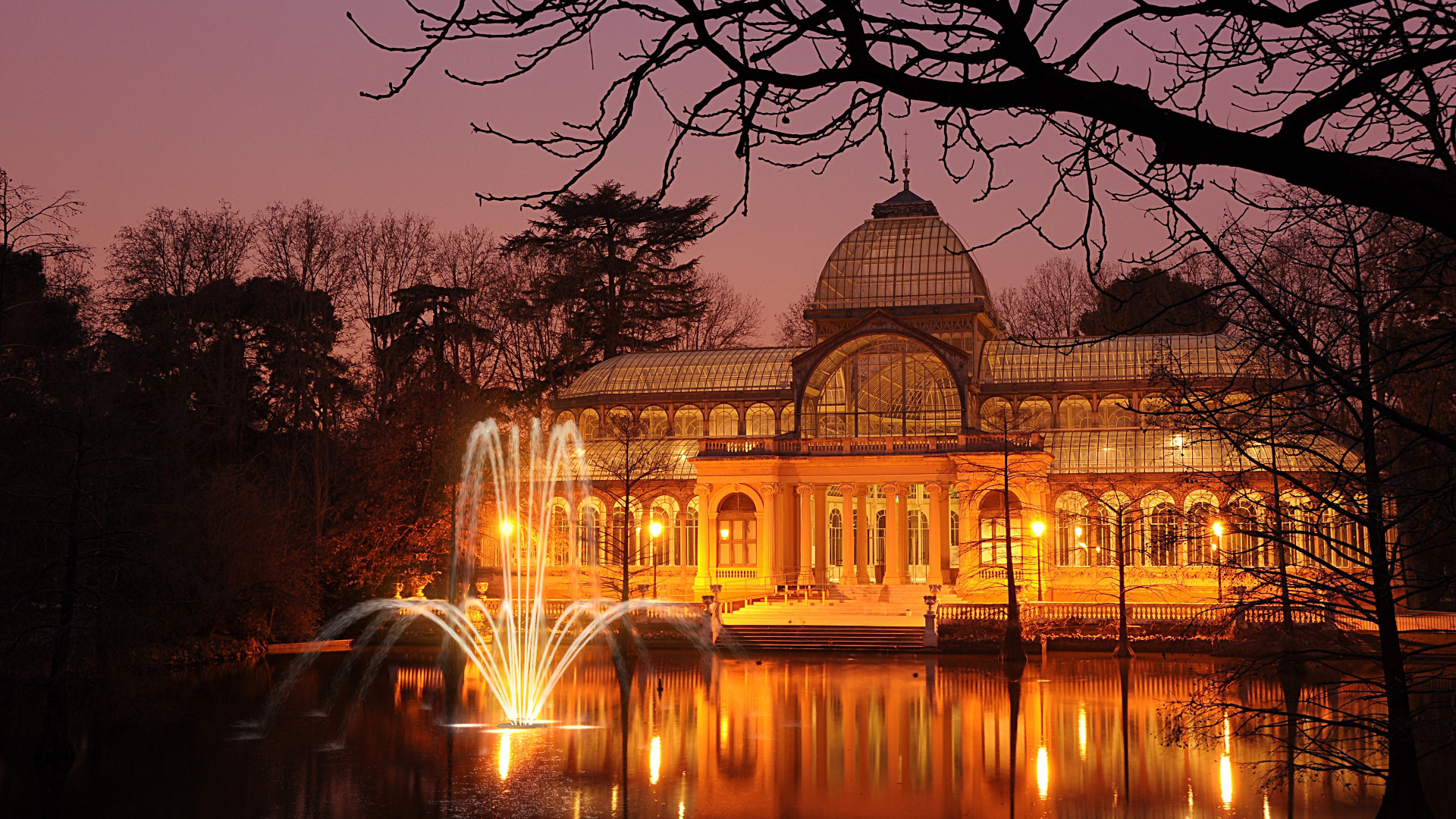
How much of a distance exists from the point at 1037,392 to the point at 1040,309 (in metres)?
22.6

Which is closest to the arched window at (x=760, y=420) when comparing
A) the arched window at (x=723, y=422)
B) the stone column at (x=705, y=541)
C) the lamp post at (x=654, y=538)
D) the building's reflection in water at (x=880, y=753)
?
the arched window at (x=723, y=422)

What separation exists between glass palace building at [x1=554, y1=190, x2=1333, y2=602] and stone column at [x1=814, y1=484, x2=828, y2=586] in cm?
11

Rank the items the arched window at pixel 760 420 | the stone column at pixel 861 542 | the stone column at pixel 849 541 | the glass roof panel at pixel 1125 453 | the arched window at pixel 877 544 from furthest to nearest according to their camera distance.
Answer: the arched window at pixel 760 420
the arched window at pixel 877 544
the stone column at pixel 861 542
the stone column at pixel 849 541
the glass roof panel at pixel 1125 453

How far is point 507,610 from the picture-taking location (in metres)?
40.8

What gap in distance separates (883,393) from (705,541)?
30.8 feet

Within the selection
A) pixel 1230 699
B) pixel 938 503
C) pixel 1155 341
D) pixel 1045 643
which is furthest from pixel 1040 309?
pixel 1230 699

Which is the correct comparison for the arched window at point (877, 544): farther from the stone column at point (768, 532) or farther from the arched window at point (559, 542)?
the arched window at point (559, 542)

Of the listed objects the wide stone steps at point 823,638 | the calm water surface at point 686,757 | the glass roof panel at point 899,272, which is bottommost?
the calm water surface at point 686,757

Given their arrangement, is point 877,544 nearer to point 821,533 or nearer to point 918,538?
point 918,538

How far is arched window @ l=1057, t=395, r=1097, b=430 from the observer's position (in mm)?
53531

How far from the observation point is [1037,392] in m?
53.6

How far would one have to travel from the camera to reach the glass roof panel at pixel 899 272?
176 feet

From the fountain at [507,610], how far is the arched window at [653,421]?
305 cm

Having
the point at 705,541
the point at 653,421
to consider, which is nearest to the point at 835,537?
the point at 705,541
